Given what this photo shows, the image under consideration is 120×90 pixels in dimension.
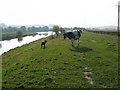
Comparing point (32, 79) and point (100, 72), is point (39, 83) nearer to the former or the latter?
point (32, 79)

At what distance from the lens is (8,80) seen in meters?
14.2

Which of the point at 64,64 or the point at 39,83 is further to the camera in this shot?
the point at 64,64

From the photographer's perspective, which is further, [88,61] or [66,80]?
[88,61]

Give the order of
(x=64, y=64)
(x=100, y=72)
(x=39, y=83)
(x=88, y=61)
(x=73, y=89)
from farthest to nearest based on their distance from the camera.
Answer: (x=88, y=61)
(x=64, y=64)
(x=100, y=72)
(x=39, y=83)
(x=73, y=89)

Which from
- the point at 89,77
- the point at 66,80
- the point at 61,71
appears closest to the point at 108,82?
the point at 89,77

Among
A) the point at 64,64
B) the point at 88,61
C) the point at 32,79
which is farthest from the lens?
the point at 88,61

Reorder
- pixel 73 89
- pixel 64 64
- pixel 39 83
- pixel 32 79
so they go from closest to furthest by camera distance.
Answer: pixel 73 89 → pixel 39 83 → pixel 32 79 → pixel 64 64

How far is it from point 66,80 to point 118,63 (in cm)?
720

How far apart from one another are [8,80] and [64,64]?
18.3 feet

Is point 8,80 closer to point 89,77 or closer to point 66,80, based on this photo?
point 66,80

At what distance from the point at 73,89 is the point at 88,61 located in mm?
8010

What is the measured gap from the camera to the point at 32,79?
46.0 ft

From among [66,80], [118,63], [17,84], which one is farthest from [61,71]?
[118,63]

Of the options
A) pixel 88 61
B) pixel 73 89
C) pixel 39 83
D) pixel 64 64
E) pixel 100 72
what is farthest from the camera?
pixel 88 61
